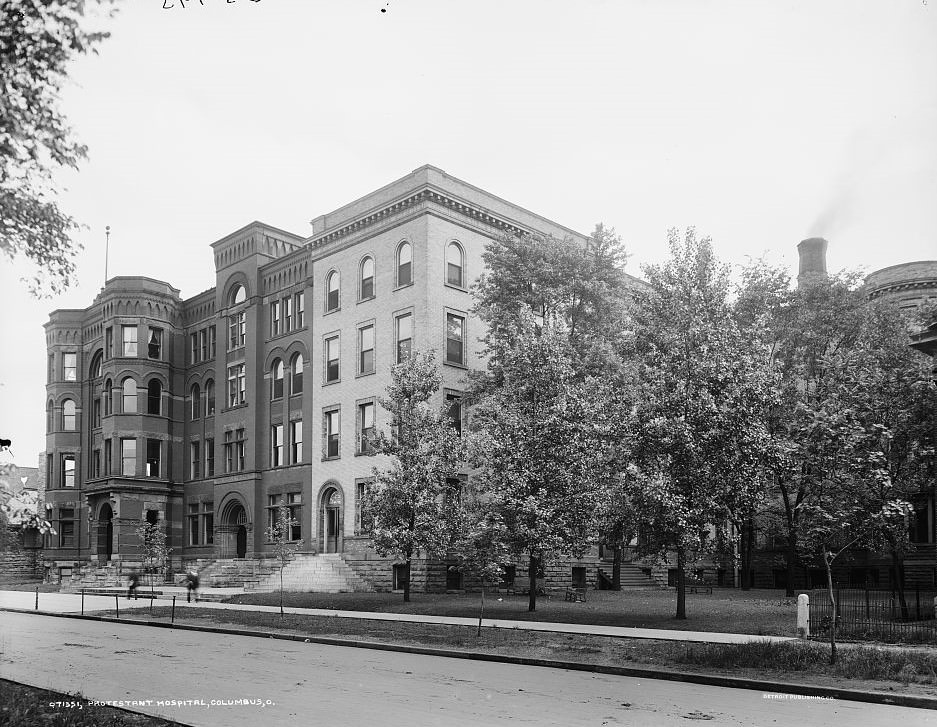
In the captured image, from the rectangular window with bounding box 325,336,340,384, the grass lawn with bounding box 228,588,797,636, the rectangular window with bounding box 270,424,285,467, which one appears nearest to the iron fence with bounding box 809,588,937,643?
the grass lawn with bounding box 228,588,797,636

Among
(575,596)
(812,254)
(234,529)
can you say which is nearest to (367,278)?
(234,529)

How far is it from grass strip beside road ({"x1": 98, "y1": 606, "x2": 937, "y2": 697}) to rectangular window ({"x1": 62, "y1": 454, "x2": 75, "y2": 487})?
4390cm

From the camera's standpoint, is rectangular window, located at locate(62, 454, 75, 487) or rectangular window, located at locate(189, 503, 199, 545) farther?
rectangular window, located at locate(62, 454, 75, 487)

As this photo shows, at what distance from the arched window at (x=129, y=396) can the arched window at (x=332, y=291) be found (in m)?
17.7

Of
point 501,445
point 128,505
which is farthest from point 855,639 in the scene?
point 128,505

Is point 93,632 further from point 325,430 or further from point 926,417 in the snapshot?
point 926,417

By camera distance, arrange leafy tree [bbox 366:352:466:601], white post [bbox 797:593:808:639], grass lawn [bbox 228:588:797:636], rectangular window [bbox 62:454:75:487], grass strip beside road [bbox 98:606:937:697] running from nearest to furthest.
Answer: grass strip beside road [bbox 98:606:937:697]
white post [bbox 797:593:808:639]
grass lawn [bbox 228:588:797:636]
leafy tree [bbox 366:352:466:601]
rectangular window [bbox 62:454:75:487]

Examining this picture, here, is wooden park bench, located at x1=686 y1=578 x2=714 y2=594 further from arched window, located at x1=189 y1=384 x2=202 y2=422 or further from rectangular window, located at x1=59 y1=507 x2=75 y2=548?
rectangular window, located at x1=59 y1=507 x2=75 y2=548

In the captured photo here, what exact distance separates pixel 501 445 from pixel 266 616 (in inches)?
344

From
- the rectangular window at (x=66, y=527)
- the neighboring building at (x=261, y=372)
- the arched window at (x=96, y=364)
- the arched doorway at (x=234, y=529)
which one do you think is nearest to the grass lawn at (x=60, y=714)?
the neighboring building at (x=261, y=372)

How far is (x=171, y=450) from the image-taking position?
55.7 metres

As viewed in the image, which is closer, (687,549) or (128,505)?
(687,549)

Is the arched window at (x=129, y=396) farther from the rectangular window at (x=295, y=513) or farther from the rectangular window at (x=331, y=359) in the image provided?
the rectangular window at (x=331, y=359)

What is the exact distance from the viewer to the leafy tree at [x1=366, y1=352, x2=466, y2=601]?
29266 mm
